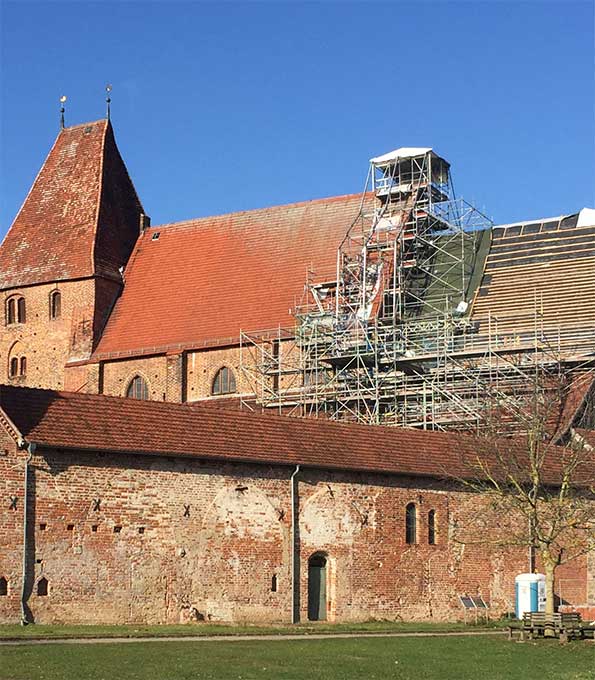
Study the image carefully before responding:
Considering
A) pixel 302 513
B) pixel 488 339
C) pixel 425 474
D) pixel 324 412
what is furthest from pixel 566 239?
pixel 302 513

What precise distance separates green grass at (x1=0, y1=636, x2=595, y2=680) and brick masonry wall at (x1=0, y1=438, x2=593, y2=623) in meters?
4.93

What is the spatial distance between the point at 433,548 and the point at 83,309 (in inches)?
1030

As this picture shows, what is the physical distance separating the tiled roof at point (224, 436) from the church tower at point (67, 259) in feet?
74.0

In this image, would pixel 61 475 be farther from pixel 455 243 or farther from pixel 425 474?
pixel 455 243

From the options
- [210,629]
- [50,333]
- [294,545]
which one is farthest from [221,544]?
[50,333]

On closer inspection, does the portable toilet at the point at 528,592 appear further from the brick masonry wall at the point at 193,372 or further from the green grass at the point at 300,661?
the brick masonry wall at the point at 193,372

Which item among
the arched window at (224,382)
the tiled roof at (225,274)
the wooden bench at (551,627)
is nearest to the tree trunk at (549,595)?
the wooden bench at (551,627)

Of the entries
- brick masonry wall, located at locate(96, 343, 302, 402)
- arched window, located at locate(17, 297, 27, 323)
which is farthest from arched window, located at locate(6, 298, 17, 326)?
brick masonry wall, located at locate(96, 343, 302, 402)

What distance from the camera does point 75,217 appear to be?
5850cm

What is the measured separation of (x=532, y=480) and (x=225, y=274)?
24600mm

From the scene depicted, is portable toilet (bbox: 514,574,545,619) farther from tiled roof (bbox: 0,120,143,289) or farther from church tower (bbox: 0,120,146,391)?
tiled roof (bbox: 0,120,143,289)

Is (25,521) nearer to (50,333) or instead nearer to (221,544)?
(221,544)

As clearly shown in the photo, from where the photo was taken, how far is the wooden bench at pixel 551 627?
86.6 ft

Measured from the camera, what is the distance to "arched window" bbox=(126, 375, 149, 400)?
5334cm
